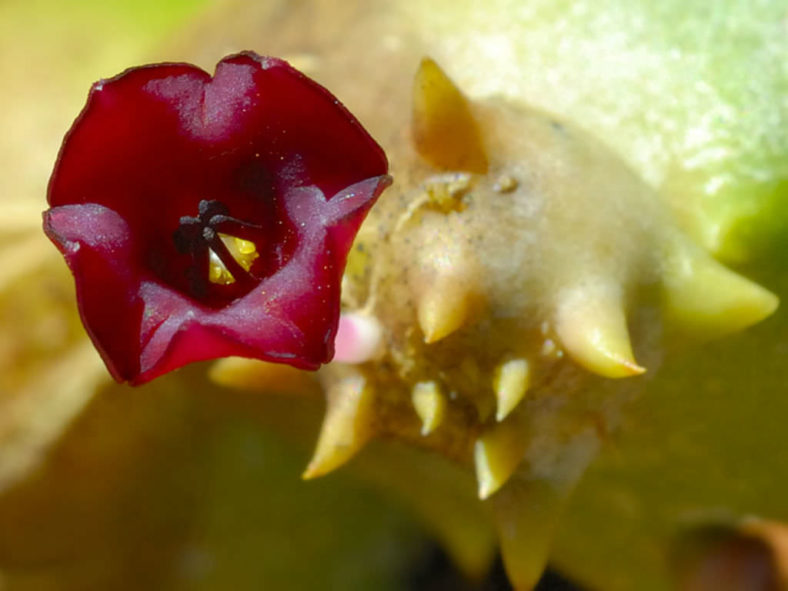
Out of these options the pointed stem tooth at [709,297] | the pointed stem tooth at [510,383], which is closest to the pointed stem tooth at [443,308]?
the pointed stem tooth at [510,383]

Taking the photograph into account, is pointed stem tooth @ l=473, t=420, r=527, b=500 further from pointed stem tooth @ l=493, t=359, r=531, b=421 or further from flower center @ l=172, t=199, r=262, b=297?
flower center @ l=172, t=199, r=262, b=297

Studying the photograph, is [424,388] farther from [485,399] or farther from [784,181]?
[784,181]

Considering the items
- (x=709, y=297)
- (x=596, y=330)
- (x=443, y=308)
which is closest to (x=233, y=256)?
(x=443, y=308)

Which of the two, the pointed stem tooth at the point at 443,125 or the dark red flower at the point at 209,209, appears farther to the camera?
the pointed stem tooth at the point at 443,125

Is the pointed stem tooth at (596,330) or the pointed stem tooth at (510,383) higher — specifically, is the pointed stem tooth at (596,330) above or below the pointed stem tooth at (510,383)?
above

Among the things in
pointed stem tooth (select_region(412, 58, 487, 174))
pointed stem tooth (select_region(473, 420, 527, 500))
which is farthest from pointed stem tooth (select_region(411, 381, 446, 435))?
pointed stem tooth (select_region(412, 58, 487, 174))

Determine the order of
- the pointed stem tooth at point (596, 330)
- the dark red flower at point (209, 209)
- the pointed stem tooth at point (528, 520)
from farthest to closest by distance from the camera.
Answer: the pointed stem tooth at point (528, 520) < the pointed stem tooth at point (596, 330) < the dark red flower at point (209, 209)

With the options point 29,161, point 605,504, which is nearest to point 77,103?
point 29,161

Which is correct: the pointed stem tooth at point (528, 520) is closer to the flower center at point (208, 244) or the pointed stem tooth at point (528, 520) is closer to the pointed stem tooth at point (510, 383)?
the pointed stem tooth at point (510, 383)
